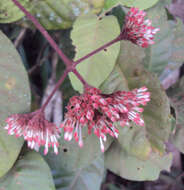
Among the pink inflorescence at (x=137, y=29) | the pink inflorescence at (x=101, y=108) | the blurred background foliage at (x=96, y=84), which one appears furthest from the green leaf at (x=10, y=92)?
the pink inflorescence at (x=137, y=29)

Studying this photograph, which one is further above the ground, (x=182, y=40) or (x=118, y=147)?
(x=182, y=40)

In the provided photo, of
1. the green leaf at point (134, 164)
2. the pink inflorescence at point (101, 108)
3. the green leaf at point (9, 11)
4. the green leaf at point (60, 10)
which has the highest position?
the green leaf at point (9, 11)

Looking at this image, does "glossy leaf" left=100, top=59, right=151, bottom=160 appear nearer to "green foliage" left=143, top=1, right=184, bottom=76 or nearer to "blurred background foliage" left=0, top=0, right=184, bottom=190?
"blurred background foliage" left=0, top=0, right=184, bottom=190

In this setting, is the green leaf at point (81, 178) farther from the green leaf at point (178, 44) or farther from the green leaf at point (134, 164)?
the green leaf at point (178, 44)

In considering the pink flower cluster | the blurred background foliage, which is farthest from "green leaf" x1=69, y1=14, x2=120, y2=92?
the pink flower cluster

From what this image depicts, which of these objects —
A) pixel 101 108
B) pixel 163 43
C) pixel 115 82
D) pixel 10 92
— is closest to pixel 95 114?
pixel 101 108

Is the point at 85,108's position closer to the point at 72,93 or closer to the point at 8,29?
the point at 72,93

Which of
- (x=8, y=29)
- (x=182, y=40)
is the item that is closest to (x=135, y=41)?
(x=182, y=40)
